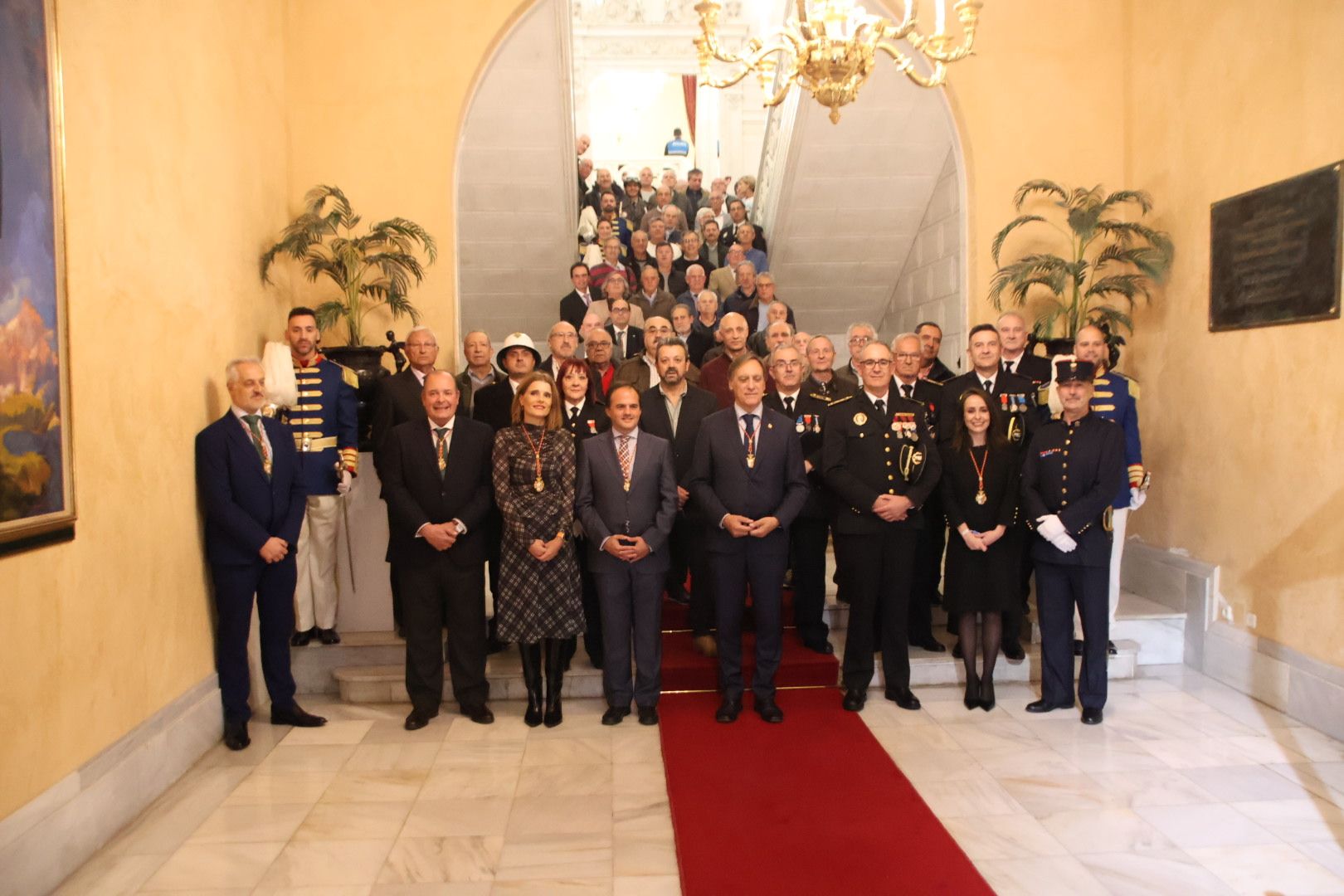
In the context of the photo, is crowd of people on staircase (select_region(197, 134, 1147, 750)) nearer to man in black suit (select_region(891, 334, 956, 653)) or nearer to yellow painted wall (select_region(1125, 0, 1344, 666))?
man in black suit (select_region(891, 334, 956, 653))

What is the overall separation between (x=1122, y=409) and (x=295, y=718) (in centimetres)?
437

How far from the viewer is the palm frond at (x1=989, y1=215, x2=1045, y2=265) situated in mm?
5684

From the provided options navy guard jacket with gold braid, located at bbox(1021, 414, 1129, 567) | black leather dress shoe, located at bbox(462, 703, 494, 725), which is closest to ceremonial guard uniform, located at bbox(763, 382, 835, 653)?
navy guard jacket with gold braid, located at bbox(1021, 414, 1129, 567)

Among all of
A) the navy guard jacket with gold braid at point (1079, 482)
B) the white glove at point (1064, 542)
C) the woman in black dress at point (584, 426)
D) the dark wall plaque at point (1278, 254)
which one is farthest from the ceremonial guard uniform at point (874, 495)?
the dark wall plaque at point (1278, 254)

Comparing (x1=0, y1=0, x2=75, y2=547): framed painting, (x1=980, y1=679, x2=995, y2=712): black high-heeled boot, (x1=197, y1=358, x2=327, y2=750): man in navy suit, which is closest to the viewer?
(x1=0, y1=0, x2=75, y2=547): framed painting

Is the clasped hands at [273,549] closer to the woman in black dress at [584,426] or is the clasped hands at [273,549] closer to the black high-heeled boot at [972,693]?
the woman in black dress at [584,426]

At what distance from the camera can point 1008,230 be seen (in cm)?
564

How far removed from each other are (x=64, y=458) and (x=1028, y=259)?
4868mm

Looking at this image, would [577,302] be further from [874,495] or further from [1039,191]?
[874,495]

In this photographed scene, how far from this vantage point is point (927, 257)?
9617mm

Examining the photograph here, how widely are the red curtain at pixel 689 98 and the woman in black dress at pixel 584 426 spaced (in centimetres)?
1099

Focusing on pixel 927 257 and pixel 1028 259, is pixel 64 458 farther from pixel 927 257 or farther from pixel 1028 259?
pixel 927 257

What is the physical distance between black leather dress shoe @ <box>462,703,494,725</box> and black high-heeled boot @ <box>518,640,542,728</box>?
173 mm

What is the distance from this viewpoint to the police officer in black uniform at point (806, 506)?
16.1 feet
